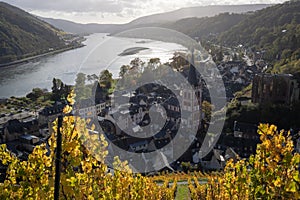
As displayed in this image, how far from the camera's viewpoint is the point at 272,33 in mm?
38531

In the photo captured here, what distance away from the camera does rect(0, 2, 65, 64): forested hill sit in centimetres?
4684

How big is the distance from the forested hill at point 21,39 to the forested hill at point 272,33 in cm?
2903

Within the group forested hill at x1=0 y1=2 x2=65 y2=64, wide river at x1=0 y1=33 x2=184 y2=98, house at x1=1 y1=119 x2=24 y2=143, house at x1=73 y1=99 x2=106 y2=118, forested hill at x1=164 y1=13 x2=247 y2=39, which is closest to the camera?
house at x1=1 y1=119 x2=24 y2=143

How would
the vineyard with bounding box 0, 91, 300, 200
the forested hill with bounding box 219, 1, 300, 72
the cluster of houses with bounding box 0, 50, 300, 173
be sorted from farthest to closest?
the forested hill with bounding box 219, 1, 300, 72 < the cluster of houses with bounding box 0, 50, 300, 173 < the vineyard with bounding box 0, 91, 300, 200

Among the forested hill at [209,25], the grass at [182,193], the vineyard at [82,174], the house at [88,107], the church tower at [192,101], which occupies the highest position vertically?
the forested hill at [209,25]

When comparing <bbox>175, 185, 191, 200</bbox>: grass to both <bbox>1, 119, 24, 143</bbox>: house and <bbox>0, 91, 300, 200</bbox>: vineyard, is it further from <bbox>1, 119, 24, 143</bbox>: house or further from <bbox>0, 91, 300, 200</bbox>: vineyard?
<bbox>1, 119, 24, 143</bbox>: house

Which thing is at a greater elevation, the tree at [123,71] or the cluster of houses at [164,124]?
the tree at [123,71]

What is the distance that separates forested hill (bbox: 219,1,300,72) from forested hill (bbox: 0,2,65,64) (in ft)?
95.3

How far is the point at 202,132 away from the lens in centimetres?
1364

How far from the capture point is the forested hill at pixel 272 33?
99.1ft

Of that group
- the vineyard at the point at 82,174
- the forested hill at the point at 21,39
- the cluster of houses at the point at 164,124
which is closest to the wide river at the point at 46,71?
the forested hill at the point at 21,39

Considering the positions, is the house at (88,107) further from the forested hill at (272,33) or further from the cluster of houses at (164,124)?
the forested hill at (272,33)

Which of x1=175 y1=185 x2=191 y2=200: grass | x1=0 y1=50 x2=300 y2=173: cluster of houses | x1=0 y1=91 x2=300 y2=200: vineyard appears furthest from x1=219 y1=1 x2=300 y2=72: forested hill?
x1=0 y1=91 x2=300 y2=200: vineyard

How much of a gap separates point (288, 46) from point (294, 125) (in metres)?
18.7
